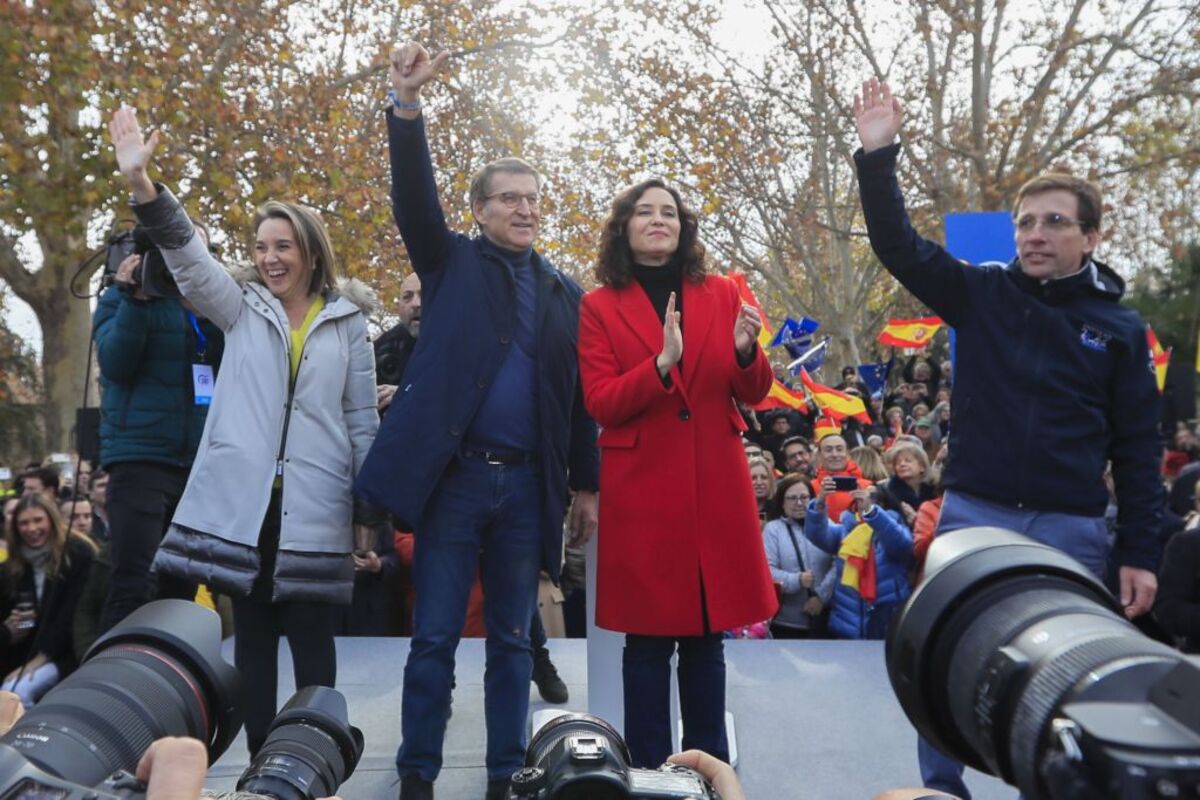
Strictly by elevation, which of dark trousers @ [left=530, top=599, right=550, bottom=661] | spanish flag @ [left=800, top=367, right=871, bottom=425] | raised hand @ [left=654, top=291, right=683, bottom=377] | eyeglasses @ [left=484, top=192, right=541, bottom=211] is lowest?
dark trousers @ [left=530, top=599, right=550, bottom=661]

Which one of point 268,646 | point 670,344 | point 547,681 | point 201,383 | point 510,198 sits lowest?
point 547,681

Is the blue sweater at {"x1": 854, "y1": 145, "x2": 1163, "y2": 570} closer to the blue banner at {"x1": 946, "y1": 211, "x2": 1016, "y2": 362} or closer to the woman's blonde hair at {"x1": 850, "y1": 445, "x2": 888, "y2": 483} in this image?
the blue banner at {"x1": 946, "y1": 211, "x2": 1016, "y2": 362}

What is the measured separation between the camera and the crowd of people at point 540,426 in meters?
3.18

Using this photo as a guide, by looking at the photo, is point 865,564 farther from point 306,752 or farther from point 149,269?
point 306,752

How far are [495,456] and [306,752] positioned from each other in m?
1.88

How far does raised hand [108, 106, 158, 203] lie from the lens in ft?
10.9

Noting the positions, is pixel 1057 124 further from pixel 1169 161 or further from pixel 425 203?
pixel 425 203

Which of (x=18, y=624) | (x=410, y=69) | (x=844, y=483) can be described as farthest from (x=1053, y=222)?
(x=18, y=624)

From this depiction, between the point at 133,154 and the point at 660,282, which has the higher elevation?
the point at 133,154

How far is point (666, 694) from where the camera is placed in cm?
355

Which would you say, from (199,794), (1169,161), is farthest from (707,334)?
(1169,161)

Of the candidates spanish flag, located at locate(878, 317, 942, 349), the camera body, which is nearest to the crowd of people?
the camera body

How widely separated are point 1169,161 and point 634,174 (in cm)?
821

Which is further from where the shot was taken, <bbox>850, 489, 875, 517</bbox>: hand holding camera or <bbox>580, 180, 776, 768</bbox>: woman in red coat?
<bbox>850, 489, 875, 517</bbox>: hand holding camera
